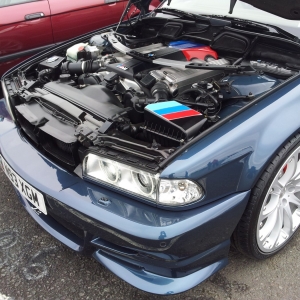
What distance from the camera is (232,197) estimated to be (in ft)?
4.98

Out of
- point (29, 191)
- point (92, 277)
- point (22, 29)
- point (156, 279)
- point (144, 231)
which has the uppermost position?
point (22, 29)

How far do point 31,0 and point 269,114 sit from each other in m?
3.03

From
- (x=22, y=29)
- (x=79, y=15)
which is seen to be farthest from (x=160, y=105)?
(x=79, y=15)

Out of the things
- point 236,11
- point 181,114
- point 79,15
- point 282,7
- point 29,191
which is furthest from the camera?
→ point 79,15

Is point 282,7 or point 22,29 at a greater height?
point 282,7

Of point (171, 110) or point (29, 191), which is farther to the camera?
point (29, 191)

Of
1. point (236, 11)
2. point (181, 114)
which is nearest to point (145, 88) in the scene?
point (181, 114)

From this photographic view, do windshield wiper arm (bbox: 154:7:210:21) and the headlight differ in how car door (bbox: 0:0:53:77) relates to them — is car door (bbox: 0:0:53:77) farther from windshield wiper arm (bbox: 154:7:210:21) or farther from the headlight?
the headlight

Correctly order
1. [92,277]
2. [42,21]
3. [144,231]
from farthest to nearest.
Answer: [42,21] < [92,277] < [144,231]

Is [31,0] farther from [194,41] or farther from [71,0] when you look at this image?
[194,41]

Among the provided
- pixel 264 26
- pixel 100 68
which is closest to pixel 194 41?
pixel 264 26

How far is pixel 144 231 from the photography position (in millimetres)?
1398

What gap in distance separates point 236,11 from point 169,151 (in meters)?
1.55

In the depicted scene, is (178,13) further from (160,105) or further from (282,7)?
(160,105)
